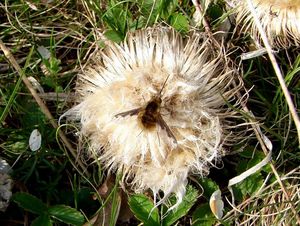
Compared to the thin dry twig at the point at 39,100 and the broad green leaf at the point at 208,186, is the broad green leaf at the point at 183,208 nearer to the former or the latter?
the broad green leaf at the point at 208,186

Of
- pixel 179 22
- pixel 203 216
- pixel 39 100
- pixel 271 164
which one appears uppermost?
pixel 179 22

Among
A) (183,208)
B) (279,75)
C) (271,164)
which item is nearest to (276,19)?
(279,75)

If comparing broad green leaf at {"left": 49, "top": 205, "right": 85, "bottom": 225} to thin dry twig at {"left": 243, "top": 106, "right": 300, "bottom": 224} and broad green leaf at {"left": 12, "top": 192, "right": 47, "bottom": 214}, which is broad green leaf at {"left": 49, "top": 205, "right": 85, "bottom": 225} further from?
thin dry twig at {"left": 243, "top": 106, "right": 300, "bottom": 224}

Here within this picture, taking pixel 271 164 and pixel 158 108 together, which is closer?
pixel 158 108

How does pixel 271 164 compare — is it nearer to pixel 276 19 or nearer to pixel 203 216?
pixel 203 216

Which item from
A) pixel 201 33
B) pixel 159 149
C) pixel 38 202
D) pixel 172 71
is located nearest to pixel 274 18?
pixel 201 33

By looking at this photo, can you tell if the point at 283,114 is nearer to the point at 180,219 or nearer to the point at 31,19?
the point at 180,219
